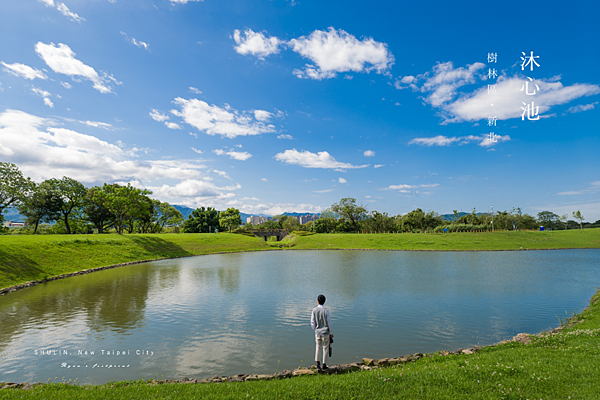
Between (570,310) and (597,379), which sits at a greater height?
(597,379)

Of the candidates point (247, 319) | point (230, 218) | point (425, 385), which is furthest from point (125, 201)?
point (425, 385)

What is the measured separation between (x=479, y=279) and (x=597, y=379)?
23.7m

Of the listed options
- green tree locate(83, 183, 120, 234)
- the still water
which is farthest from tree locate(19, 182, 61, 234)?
the still water

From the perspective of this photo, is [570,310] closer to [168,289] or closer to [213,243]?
[168,289]

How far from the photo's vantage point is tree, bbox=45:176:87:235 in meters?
72.1

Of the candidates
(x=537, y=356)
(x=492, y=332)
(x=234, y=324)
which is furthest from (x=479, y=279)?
(x=234, y=324)

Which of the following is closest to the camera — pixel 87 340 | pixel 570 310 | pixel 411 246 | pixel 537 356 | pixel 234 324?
pixel 537 356

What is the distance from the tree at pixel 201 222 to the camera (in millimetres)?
109000

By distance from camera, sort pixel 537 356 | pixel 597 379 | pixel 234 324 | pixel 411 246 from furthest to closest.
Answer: pixel 411 246
pixel 234 324
pixel 537 356
pixel 597 379

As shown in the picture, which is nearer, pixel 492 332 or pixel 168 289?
pixel 492 332

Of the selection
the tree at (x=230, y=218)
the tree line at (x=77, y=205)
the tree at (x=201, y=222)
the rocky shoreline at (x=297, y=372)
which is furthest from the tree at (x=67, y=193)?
the rocky shoreline at (x=297, y=372)

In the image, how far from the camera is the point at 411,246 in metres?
70.0

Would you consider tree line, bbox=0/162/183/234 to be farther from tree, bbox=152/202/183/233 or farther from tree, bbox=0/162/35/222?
tree, bbox=152/202/183/233

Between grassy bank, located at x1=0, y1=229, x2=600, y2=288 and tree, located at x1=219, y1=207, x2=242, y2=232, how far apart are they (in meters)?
38.3
